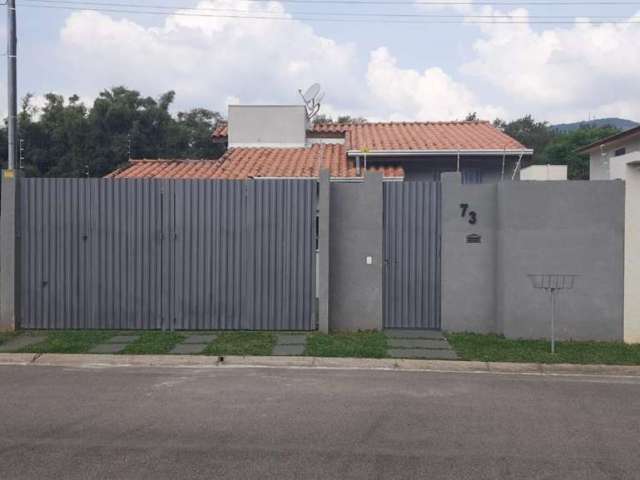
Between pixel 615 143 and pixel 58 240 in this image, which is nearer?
pixel 58 240

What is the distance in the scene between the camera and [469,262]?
12.7 metres

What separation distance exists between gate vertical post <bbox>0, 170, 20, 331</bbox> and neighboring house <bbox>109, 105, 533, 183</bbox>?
7.41m

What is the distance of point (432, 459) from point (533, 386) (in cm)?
353

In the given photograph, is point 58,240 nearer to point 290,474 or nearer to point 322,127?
point 290,474

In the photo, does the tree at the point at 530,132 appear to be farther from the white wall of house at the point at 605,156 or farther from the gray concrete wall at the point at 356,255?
the gray concrete wall at the point at 356,255

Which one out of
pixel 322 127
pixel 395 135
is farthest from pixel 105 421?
pixel 322 127

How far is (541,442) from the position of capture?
264 inches

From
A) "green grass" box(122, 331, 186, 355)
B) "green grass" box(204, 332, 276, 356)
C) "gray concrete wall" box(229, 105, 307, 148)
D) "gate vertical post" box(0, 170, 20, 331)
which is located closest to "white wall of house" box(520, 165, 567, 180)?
"green grass" box(204, 332, 276, 356)

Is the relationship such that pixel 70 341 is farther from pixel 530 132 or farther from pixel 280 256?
pixel 530 132

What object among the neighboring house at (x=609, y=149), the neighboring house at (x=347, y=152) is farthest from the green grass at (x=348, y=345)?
the neighboring house at (x=609, y=149)

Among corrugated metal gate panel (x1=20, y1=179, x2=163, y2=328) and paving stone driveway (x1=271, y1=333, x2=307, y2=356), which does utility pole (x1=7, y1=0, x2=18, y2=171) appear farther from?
paving stone driveway (x1=271, y1=333, x2=307, y2=356)

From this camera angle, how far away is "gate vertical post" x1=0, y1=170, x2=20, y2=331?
12797 mm

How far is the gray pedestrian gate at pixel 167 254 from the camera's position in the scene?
42.1 ft

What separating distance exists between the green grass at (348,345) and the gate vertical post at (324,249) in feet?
1.19
